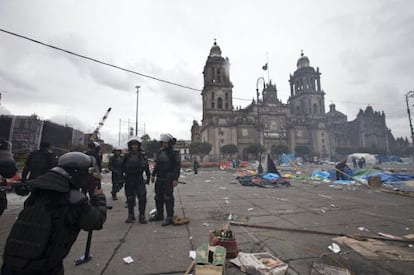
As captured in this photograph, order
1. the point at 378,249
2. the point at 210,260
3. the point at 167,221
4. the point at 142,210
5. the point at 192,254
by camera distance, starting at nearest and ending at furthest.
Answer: the point at 210,260 < the point at 192,254 < the point at 378,249 < the point at 167,221 < the point at 142,210

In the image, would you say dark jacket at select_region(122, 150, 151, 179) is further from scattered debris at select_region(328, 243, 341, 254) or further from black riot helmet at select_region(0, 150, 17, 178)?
scattered debris at select_region(328, 243, 341, 254)

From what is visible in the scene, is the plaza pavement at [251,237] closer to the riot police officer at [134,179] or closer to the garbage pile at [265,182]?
the riot police officer at [134,179]

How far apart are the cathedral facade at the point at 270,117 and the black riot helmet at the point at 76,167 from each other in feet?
182

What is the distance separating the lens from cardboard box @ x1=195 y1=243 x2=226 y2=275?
209 cm

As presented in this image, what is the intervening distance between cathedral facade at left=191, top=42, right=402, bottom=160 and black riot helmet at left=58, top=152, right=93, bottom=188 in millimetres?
55363

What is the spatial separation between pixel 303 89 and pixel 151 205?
3280 inches

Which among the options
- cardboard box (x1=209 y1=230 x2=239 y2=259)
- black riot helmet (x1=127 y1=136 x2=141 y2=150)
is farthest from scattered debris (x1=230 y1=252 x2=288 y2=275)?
black riot helmet (x1=127 y1=136 x2=141 y2=150)

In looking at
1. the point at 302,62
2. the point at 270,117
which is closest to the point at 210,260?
the point at 270,117

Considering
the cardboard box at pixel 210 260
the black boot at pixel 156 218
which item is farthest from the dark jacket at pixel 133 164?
the cardboard box at pixel 210 260

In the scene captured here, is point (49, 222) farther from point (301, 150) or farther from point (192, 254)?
point (301, 150)

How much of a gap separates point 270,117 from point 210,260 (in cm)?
7142

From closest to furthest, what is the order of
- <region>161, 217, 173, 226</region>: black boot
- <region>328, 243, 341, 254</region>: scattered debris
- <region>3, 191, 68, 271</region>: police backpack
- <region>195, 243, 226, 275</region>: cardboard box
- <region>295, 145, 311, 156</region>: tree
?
1. <region>3, 191, 68, 271</region>: police backpack
2. <region>195, 243, 226, 275</region>: cardboard box
3. <region>328, 243, 341, 254</region>: scattered debris
4. <region>161, 217, 173, 226</region>: black boot
5. <region>295, 145, 311, 156</region>: tree

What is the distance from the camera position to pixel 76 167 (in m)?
A: 1.83

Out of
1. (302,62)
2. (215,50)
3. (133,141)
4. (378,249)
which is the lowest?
(378,249)
